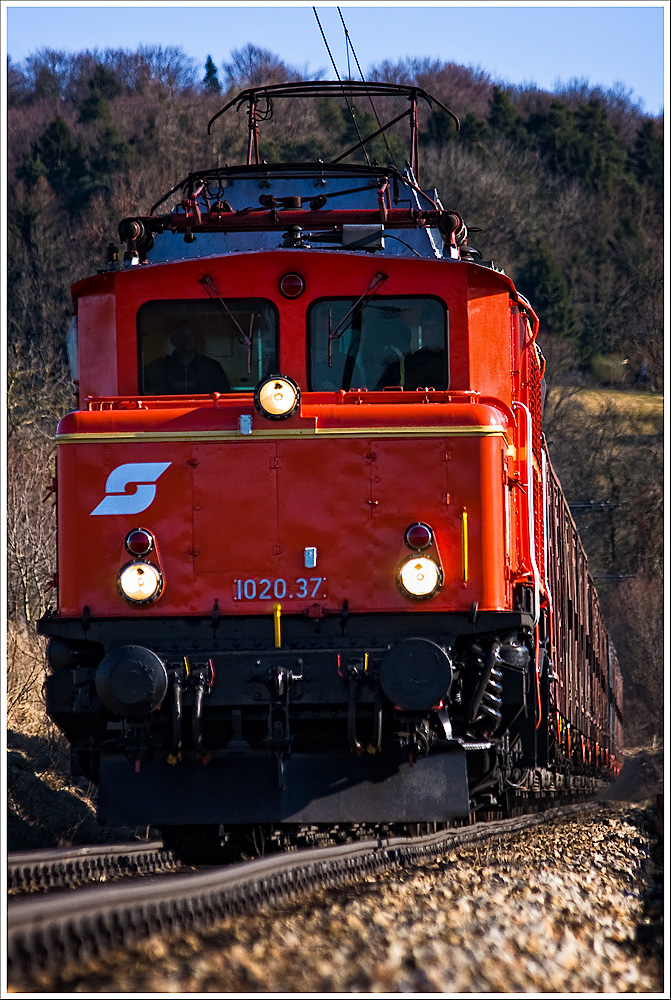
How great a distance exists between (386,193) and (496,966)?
562 centimetres

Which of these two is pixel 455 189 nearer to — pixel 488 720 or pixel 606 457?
pixel 606 457

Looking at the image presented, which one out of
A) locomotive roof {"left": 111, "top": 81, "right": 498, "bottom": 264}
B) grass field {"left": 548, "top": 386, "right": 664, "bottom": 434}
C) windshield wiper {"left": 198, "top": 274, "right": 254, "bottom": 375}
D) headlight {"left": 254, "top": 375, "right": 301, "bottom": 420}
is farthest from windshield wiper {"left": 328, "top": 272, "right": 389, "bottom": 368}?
grass field {"left": 548, "top": 386, "right": 664, "bottom": 434}

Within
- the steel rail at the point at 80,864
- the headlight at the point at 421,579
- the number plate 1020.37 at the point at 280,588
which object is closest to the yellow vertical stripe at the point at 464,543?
the headlight at the point at 421,579

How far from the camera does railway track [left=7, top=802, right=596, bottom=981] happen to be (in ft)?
14.1

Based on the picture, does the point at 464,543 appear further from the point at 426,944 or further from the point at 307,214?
the point at 426,944

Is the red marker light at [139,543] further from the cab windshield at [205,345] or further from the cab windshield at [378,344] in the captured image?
the cab windshield at [378,344]

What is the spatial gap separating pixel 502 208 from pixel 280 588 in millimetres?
49559

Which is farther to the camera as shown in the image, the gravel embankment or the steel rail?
the steel rail

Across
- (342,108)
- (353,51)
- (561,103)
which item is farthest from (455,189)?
(353,51)

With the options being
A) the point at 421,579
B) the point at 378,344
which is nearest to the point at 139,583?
the point at 421,579

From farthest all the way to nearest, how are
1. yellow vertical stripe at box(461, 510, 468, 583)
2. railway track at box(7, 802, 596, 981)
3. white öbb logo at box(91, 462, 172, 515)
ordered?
white öbb logo at box(91, 462, 172, 515)
yellow vertical stripe at box(461, 510, 468, 583)
railway track at box(7, 802, 596, 981)

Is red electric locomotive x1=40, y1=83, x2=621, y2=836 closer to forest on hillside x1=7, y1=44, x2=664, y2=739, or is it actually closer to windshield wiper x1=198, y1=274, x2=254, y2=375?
windshield wiper x1=198, y1=274, x2=254, y2=375

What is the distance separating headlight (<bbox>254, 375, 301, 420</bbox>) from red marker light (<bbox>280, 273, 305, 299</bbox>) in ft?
3.00

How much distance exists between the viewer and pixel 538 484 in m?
9.49
